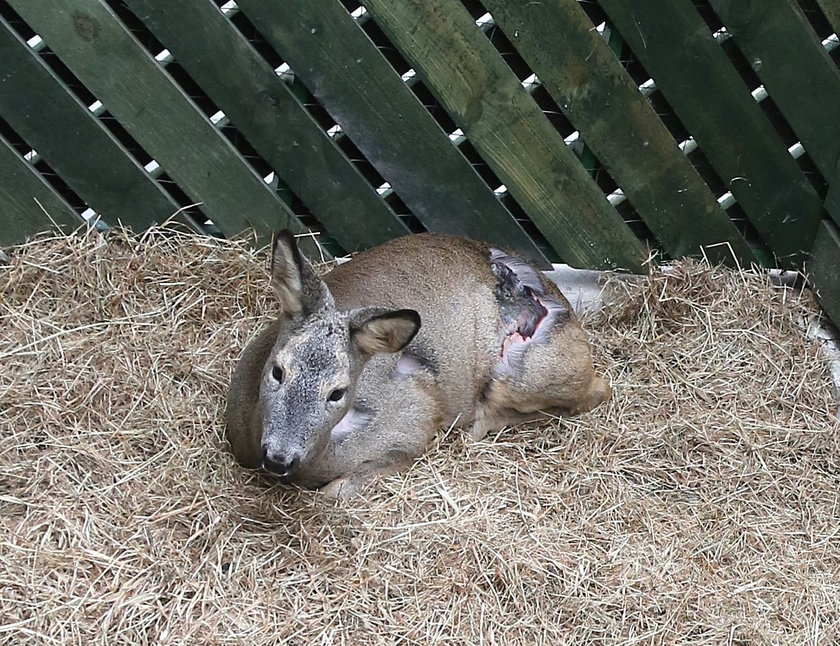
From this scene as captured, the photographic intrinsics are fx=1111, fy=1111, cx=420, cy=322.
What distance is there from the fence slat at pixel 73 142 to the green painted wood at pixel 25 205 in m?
0.09

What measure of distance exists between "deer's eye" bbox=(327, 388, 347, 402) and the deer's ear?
0.59ft

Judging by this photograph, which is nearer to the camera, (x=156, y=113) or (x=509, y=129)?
(x=156, y=113)

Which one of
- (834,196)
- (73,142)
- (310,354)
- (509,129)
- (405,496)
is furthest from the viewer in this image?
(834,196)

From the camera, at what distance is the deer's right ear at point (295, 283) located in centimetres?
386

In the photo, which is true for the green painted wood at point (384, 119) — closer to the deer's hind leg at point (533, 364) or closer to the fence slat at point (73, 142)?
the deer's hind leg at point (533, 364)

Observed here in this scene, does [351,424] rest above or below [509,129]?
below

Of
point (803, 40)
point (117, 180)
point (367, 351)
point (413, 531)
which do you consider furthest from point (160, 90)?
point (803, 40)

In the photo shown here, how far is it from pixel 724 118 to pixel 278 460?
287cm

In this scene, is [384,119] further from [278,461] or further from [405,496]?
[278,461]

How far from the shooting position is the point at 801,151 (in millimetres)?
5500

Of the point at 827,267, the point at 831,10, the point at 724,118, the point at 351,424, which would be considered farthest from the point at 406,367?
the point at 831,10

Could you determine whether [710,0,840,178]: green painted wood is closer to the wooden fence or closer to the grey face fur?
the wooden fence

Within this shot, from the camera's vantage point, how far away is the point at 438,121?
16.8ft

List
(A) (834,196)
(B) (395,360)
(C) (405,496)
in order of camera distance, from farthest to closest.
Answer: (A) (834,196), (B) (395,360), (C) (405,496)
